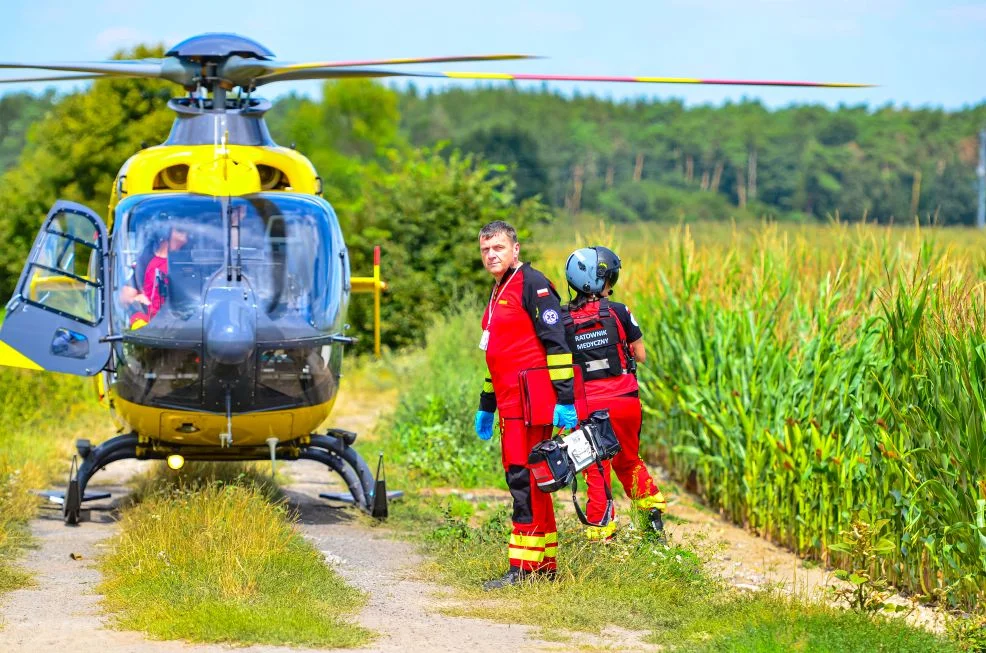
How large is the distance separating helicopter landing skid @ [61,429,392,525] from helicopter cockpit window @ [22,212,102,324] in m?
1.01

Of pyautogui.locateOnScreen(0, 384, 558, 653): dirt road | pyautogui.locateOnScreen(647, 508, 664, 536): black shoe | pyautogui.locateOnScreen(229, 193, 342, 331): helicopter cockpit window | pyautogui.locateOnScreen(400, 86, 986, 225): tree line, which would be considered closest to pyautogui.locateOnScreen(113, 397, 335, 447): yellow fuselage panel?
pyautogui.locateOnScreen(229, 193, 342, 331): helicopter cockpit window

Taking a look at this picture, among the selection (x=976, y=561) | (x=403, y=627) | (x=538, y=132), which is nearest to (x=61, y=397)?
(x=403, y=627)

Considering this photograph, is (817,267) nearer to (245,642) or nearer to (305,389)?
(305,389)

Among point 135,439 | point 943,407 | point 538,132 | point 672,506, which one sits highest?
point 538,132

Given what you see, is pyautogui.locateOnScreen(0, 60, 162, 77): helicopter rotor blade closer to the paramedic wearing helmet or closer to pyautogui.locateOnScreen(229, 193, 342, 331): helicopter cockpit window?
pyautogui.locateOnScreen(229, 193, 342, 331): helicopter cockpit window

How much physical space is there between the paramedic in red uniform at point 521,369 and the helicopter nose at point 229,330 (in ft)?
5.87

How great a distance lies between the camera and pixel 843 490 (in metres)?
9.59

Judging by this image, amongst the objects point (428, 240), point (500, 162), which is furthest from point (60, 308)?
point (500, 162)

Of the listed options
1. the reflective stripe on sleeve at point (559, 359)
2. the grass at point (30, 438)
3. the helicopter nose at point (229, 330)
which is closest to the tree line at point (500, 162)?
the helicopter nose at point (229, 330)

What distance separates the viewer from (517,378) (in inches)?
285

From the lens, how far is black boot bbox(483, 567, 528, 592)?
286 inches

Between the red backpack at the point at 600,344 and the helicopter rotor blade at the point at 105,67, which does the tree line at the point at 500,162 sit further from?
the red backpack at the point at 600,344

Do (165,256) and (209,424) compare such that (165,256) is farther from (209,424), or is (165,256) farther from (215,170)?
(209,424)

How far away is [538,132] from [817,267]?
319ft
